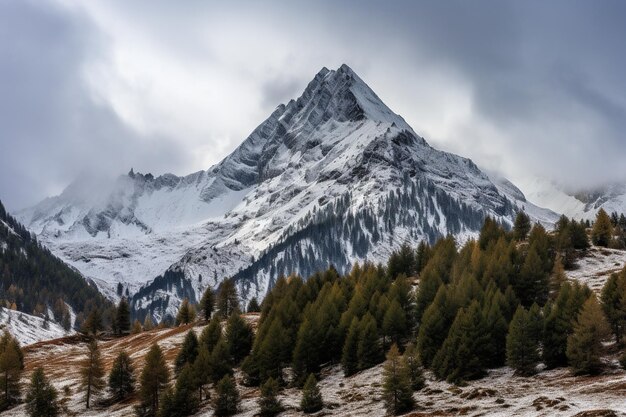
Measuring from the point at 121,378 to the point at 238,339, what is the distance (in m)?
18.4

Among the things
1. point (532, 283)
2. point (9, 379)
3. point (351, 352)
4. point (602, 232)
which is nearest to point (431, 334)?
point (351, 352)

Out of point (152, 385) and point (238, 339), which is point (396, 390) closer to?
point (152, 385)

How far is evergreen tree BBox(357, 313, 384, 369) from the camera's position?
74.8 meters

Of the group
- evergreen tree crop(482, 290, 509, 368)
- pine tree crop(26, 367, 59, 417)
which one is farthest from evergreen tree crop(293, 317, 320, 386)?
pine tree crop(26, 367, 59, 417)

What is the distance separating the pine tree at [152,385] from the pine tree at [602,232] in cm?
9942

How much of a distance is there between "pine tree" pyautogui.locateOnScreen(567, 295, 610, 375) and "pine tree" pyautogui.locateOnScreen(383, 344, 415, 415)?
17.8 meters

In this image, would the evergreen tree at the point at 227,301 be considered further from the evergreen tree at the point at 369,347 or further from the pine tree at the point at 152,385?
the evergreen tree at the point at 369,347

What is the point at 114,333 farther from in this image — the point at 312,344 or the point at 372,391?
the point at 372,391

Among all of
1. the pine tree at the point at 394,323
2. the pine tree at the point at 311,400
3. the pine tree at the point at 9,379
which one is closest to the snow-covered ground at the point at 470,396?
the pine tree at the point at 311,400

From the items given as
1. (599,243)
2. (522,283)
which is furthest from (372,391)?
(599,243)

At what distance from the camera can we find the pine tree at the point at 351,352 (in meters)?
75.1

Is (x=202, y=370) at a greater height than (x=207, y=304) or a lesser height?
lesser

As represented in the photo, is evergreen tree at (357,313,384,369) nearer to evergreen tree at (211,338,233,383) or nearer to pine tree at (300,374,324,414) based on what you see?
pine tree at (300,374,324,414)

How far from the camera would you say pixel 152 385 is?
7306 centimetres
